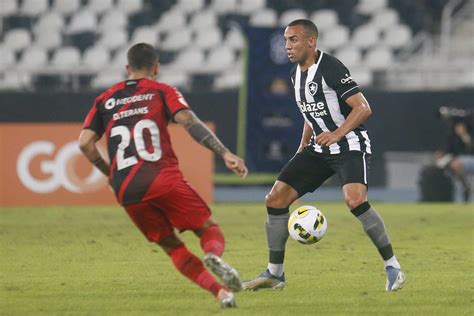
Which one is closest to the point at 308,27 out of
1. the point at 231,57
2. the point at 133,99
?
the point at 133,99

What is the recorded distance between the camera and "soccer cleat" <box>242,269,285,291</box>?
8609mm

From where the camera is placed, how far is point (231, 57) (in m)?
24.9

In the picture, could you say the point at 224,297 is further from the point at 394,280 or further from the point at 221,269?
the point at 394,280

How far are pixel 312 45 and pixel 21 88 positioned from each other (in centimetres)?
1531

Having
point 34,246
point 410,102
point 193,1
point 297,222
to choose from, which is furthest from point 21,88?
point 297,222

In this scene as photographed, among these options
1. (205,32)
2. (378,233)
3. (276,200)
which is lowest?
(205,32)

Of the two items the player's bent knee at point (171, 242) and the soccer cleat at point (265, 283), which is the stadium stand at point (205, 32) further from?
the player's bent knee at point (171, 242)

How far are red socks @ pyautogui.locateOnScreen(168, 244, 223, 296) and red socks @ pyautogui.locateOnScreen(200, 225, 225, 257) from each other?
0.38ft

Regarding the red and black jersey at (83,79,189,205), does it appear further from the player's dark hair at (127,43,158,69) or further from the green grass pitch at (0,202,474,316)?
→ the green grass pitch at (0,202,474,316)

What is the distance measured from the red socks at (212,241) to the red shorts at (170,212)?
0.26 ft

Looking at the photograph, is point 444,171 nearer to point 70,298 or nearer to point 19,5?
point 19,5

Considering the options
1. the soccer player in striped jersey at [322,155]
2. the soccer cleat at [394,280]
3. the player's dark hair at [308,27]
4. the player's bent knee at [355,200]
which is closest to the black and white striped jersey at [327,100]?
the soccer player in striped jersey at [322,155]

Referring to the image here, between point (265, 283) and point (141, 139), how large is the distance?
2.03 meters

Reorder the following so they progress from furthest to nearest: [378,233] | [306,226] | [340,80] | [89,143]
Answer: [306,226] < [378,233] < [340,80] < [89,143]
